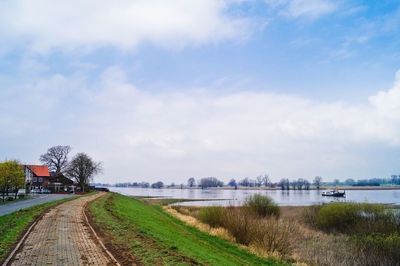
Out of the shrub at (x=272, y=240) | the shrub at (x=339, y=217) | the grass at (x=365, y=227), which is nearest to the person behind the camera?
the grass at (x=365, y=227)

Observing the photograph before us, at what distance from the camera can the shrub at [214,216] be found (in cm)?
2061

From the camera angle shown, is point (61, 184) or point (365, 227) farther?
point (61, 184)

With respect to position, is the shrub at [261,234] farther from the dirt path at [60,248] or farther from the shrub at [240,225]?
the dirt path at [60,248]

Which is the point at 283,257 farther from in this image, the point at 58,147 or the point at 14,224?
the point at 58,147

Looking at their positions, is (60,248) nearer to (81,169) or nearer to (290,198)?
(81,169)

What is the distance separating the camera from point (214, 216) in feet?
70.8

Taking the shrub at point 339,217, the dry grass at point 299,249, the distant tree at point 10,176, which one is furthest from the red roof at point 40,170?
the shrub at point 339,217

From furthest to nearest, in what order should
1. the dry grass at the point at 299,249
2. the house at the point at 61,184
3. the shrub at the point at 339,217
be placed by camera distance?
1. the house at the point at 61,184
2. the shrub at the point at 339,217
3. the dry grass at the point at 299,249

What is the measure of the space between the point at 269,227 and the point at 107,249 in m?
10.0

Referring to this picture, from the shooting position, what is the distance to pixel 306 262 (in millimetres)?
14258

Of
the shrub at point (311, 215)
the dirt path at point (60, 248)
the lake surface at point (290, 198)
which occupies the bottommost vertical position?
the lake surface at point (290, 198)

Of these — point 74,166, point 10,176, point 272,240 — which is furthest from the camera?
point 74,166

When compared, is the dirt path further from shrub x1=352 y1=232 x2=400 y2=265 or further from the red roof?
the red roof

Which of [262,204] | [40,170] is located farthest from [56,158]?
[262,204]
